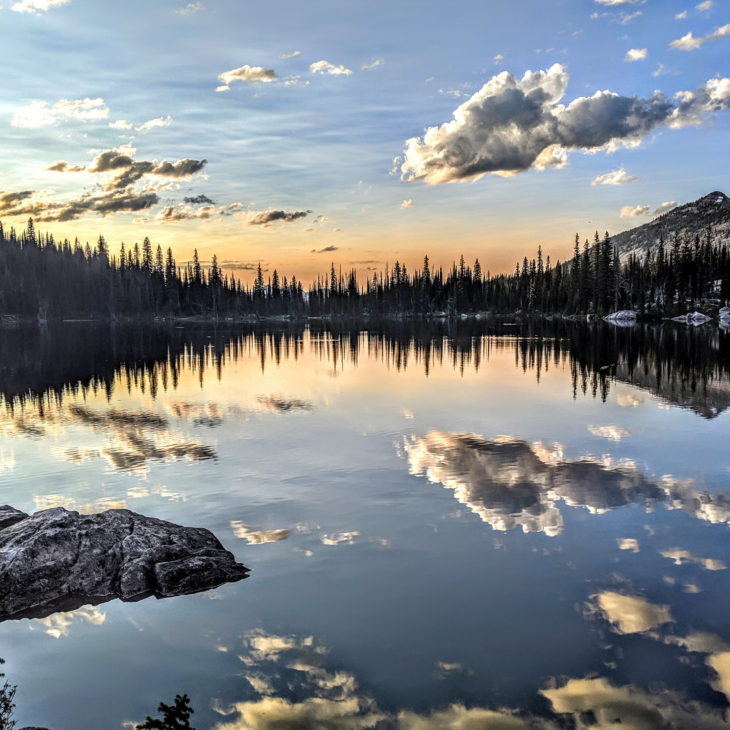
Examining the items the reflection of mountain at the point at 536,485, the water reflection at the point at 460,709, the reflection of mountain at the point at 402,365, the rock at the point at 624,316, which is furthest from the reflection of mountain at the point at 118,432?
the rock at the point at 624,316

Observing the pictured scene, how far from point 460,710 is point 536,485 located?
8.87m

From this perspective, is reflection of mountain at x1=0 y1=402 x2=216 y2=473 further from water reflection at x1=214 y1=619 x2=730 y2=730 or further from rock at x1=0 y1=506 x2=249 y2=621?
water reflection at x1=214 y1=619 x2=730 y2=730

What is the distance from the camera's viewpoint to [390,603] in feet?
29.7

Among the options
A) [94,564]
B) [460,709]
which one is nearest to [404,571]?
[460,709]

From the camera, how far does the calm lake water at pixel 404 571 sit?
702cm

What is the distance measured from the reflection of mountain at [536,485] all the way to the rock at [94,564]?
6154 mm

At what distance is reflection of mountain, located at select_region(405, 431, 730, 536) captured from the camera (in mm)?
12852

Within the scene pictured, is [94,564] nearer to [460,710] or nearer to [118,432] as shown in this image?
[460,710]

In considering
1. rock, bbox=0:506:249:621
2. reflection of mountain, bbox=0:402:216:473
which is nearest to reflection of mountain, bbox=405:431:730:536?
rock, bbox=0:506:249:621

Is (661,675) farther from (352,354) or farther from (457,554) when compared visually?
(352,354)

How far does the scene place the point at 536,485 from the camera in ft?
48.9

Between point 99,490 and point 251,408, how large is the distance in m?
12.7

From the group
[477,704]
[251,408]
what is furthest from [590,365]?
[477,704]

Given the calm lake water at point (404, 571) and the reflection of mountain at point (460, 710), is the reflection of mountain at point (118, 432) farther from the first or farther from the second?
the reflection of mountain at point (460, 710)
